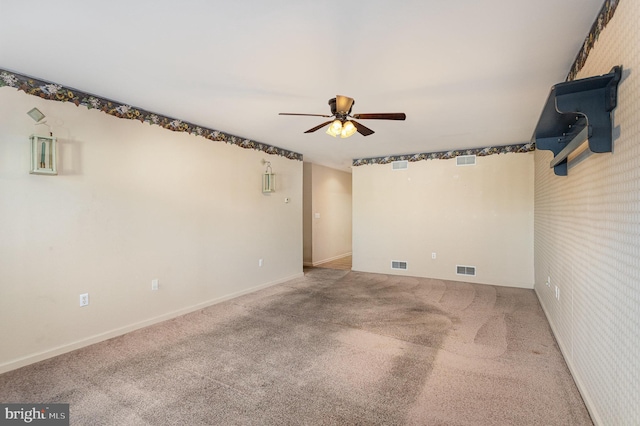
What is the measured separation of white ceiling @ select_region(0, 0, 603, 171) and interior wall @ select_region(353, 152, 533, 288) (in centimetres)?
210

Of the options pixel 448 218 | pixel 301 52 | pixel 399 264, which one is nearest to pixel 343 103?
pixel 301 52

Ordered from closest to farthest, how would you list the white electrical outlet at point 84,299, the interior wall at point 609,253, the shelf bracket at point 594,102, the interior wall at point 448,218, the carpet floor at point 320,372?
1. the interior wall at point 609,253
2. the shelf bracket at point 594,102
3. the carpet floor at point 320,372
4. the white electrical outlet at point 84,299
5. the interior wall at point 448,218

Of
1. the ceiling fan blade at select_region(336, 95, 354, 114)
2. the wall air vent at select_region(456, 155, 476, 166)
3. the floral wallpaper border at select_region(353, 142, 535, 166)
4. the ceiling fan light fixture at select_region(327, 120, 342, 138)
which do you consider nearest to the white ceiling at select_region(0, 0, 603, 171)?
the ceiling fan blade at select_region(336, 95, 354, 114)

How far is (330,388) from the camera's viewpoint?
2268 mm

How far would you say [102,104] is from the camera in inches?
123

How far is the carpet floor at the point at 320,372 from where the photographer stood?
1.99 m

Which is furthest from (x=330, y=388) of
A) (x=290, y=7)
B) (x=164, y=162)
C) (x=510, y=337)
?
(x=164, y=162)

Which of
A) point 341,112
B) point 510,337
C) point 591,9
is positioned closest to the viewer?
point 591,9

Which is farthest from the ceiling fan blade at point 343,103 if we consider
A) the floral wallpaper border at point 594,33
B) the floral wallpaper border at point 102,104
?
the floral wallpaper border at point 102,104

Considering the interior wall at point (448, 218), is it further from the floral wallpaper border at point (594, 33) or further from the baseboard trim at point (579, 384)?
the floral wallpaper border at point (594, 33)

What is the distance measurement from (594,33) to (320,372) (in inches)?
119

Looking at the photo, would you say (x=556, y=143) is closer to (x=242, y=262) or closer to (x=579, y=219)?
(x=579, y=219)

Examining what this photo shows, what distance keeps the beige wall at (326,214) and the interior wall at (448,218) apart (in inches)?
41.1

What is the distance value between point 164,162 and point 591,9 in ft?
13.2
